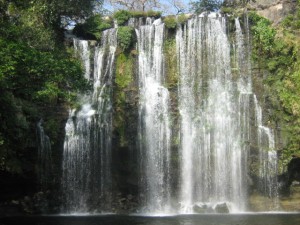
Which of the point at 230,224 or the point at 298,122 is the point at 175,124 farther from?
the point at 230,224

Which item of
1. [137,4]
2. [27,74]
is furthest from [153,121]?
[137,4]

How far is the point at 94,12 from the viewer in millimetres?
27453

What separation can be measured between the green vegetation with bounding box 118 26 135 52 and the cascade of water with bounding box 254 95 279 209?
874cm

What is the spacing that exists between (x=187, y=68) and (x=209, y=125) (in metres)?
3.66

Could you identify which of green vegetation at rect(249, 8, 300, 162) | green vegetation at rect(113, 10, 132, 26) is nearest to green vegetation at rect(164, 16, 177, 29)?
green vegetation at rect(113, 10, 132, 26)

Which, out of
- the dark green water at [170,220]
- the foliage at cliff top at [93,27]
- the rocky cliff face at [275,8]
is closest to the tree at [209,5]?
the rocky cliff face at [275,8]

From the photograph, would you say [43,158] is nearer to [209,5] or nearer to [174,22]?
[174,22]

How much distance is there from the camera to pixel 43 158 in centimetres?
2122

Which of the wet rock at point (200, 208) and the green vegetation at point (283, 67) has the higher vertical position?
the green vegetation at point (283, 67)

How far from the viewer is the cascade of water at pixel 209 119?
2159 centimetres

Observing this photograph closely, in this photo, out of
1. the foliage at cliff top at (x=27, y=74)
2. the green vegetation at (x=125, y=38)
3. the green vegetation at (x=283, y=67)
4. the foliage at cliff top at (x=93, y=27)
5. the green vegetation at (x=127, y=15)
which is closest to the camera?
the foliage at cliff top at (x=27, y=74)

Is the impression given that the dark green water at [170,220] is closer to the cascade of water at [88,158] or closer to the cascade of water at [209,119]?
the cascade of water at [88,158]

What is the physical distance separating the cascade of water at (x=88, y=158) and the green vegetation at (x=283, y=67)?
8.72 meters

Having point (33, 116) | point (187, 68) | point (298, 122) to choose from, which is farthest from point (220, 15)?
point (33, 116)
